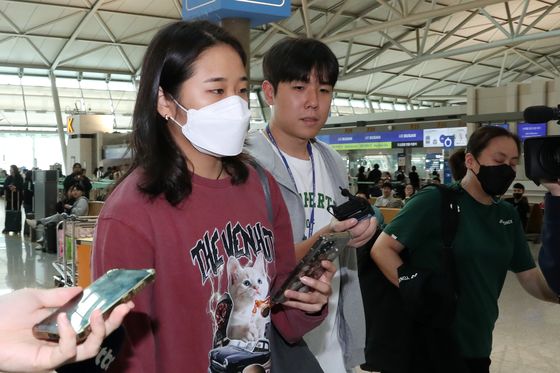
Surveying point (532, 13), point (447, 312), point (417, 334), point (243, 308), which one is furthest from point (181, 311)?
point (532, 13)

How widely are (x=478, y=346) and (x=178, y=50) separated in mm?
1916

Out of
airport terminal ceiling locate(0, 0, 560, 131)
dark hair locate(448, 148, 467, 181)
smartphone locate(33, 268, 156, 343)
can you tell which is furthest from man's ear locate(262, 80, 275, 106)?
airport terminal ceiling locate(0, 0, 560, 131)

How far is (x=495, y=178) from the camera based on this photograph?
270 centimetres

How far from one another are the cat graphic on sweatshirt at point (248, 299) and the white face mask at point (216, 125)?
0.33 m

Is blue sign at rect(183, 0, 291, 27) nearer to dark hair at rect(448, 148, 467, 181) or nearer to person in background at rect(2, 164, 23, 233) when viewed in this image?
dark hair at rect(448, 148, 467, 181)

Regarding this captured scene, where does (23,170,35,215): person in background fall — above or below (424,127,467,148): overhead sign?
below

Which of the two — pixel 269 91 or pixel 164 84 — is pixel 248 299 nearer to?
pixel 164 84

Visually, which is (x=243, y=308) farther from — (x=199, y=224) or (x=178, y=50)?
(x=178, y=50)

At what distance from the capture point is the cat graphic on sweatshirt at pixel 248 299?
→ 1466 millimetres

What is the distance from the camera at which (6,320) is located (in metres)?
0.95

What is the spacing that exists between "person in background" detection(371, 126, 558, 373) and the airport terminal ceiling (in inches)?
609

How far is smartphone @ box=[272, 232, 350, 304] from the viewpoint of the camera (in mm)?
1509

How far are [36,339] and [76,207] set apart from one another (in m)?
10.5

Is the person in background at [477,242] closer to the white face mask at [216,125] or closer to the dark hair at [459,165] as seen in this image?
the dark hair at [459,165]
